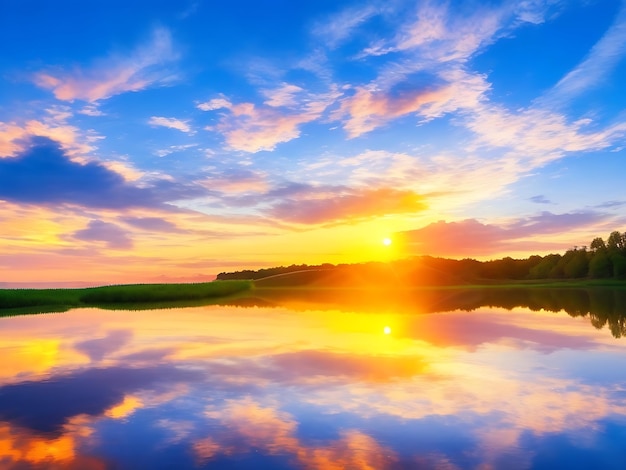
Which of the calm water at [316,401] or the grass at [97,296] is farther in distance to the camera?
the grass at [97,296]

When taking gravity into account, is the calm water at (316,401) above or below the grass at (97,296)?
below

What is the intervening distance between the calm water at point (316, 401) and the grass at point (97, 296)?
88.5 feet

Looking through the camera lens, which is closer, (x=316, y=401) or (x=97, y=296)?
(x=316, y=401)

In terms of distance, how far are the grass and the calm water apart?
27.0 meters

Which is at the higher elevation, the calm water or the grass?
the grass

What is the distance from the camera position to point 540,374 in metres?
16.9

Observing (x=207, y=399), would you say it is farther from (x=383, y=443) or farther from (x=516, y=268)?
(x=516, y=268)

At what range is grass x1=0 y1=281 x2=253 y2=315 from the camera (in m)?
50.8

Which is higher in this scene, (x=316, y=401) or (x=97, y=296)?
(x=97, y=296)

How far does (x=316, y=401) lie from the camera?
1365 cm

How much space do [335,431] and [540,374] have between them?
926cm

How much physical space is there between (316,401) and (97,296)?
172 feet

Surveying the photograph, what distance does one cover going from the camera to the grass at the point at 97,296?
50.8 m

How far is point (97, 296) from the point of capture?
5919 centimetres
